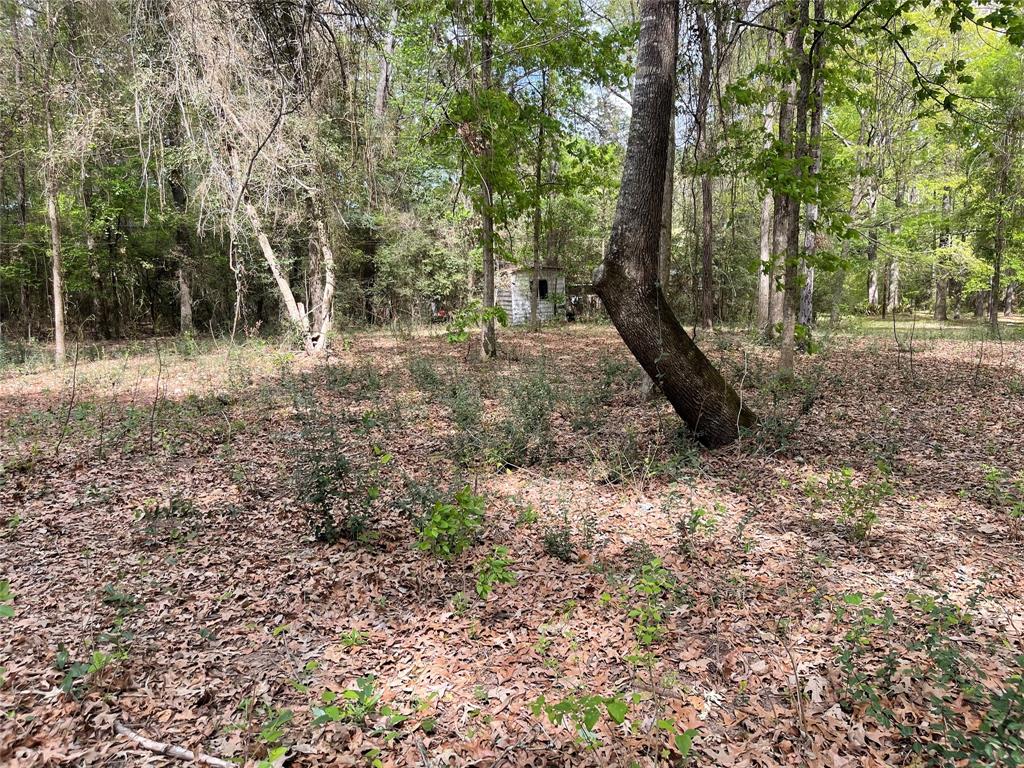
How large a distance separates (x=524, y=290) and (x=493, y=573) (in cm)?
2188

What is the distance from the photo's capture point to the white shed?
2389 cm

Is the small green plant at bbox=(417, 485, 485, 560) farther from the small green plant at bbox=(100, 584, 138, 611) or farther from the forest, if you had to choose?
the small green plant at bbox=(100, 584, 138, 611)

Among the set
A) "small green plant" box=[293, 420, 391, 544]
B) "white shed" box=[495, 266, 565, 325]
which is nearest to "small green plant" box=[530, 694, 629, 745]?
"small green plant" box=[293, 420, 391, 544]

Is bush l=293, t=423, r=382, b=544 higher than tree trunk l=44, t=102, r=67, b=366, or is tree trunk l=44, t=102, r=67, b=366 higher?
tree trunk l=44, t=102, r=67, b=366

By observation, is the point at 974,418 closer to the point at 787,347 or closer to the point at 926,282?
the point at 787,347

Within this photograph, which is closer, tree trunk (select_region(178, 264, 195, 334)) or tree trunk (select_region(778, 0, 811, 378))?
tree trunk (select_region(778, 0, 811, 378))

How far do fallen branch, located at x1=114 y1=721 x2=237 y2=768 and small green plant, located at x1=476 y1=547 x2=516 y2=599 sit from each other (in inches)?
64.1

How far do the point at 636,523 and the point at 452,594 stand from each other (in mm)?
1661

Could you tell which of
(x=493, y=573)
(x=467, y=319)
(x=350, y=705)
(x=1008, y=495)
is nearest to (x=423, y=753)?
(x=350, y=705)

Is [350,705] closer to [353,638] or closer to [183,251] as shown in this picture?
[353,638]

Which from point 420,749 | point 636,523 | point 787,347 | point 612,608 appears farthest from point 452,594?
point 787,347

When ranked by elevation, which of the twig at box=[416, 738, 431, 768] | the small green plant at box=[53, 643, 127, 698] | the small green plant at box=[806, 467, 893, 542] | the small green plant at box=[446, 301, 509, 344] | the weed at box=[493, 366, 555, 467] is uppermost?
the small green plant at box=[446, 301, 509, 344]

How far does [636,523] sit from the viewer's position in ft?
14.2

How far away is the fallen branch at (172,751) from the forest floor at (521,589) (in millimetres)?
37
